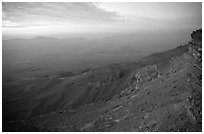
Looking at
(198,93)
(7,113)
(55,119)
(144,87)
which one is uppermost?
(198,93)

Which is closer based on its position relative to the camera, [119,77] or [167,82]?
[167,82]

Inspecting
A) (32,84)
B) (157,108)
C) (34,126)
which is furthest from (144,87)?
(32,84)

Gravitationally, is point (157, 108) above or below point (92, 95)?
above

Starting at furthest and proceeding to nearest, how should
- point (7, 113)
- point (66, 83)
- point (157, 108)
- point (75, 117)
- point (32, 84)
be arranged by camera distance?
point (32, 84) < point (66, 83) < point (7, 113) < point (75, 117) < point (157, 108)

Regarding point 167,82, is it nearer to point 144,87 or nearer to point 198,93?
point 144,87

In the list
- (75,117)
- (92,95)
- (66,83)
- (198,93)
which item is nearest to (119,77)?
(92,95)

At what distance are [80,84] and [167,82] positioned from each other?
2106 inches

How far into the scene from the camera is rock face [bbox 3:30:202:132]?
46.7 metres

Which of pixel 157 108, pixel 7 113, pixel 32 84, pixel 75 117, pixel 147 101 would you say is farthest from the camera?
pixel 32 84

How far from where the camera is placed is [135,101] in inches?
2685

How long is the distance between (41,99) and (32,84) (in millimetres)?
25795

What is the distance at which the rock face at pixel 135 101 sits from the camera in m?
46.7

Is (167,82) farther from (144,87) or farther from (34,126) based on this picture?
(34,126)

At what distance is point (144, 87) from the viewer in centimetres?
7812
